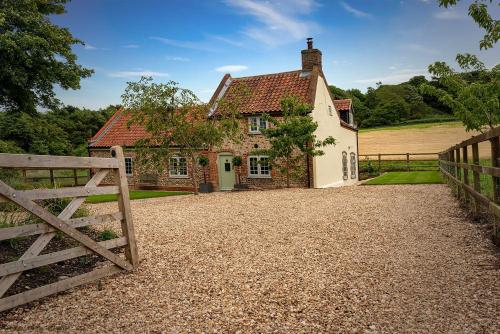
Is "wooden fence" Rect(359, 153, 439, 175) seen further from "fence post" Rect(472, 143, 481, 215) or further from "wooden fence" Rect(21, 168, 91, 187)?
"fence post" Rect(472, 143, 481, 215)

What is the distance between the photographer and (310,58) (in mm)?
24562

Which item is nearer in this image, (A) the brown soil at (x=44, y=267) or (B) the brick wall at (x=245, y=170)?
(A) the brown soil at (x=44, y=267)

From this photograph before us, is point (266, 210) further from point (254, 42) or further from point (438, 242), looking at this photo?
point (254, 42)

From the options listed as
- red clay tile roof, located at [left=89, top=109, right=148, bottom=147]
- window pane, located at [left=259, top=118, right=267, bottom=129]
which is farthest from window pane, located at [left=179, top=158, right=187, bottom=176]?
window pane, located at [left=259, top=118, right=267, bottom=129]

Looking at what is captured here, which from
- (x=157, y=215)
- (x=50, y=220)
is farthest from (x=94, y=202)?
(x=50, y=220)

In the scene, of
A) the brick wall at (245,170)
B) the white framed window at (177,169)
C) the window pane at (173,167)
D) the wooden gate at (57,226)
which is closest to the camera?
the wooden gate at (57,226)

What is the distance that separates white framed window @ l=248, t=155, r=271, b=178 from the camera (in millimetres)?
23094

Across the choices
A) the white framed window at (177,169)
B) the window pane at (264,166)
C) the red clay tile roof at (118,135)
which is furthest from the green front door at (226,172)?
the red clay tile roof at (118,135)

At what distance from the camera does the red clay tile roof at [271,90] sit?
76.1 feet

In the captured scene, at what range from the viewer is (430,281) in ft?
16.3

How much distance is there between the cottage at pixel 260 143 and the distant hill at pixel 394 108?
42574mm

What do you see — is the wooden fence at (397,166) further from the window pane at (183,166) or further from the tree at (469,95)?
the tree at (469,95)

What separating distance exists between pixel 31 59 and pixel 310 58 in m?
16.2

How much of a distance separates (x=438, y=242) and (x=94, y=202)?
15.6 metres
